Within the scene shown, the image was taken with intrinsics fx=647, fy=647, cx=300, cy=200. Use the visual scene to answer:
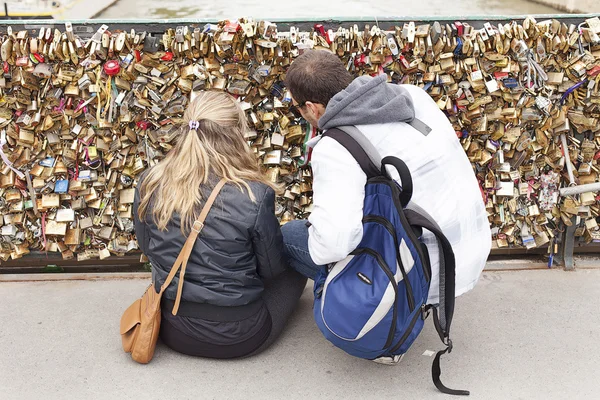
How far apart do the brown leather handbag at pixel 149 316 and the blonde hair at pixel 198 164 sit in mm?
53

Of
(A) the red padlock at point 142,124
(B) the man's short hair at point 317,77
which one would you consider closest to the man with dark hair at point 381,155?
(B) the man's short hair at point 317,77

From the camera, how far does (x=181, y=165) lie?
265 centimetres

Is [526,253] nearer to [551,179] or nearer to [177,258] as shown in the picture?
[551,179]

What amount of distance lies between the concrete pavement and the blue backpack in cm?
37

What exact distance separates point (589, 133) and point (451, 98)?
31.4 inches

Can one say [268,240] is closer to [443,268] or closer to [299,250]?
[299,250]

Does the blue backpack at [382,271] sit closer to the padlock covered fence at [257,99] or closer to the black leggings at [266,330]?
the black leggings at [266,330]

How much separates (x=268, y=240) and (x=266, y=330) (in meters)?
0.47

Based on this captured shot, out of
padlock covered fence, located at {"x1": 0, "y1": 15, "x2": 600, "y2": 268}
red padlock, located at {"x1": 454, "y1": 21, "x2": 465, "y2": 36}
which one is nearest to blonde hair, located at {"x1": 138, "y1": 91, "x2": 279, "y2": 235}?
padlock covered fence, located at {"x1": 0, "y1": 15, "x2": 600, "y2": 268}

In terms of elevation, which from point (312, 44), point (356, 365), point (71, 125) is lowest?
point (356, 365)

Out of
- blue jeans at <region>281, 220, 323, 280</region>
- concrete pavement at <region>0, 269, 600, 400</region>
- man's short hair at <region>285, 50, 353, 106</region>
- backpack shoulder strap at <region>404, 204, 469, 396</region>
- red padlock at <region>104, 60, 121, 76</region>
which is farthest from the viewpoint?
red padlock at <region>104, 60, 121, 76</region>

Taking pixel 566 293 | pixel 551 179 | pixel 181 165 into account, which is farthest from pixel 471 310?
pixel 181 165

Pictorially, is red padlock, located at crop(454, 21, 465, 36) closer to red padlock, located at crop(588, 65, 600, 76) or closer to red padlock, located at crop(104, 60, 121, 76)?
red padlock, located at crop(588, 65, 600, 76)

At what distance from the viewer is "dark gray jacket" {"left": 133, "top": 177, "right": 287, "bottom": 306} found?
8.57ft
